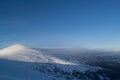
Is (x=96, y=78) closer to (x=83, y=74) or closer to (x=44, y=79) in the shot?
(x=83, y=74)

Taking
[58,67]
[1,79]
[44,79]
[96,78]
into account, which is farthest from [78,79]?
[1,79]

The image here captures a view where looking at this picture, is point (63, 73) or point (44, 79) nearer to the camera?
point (44, 79)

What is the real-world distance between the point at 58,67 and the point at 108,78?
51118 millimetres

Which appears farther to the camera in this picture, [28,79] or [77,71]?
[77,71]

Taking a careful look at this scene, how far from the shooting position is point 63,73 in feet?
454

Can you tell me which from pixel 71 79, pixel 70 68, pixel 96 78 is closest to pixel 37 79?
pixel 71 79

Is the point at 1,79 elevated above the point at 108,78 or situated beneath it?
elevated above

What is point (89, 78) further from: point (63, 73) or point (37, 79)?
point (37, 79)

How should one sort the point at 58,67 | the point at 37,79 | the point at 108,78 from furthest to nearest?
the point at 108,78 → the point at 58,67 → the point at 37,79

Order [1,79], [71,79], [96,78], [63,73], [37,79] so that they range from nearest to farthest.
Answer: [1,79]
[37,79]
[71,79]
[63,73]
[96,78]

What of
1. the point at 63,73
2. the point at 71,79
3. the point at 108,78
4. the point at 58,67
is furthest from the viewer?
the point at 108,78

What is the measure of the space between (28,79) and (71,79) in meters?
50.1

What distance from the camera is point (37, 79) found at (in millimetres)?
89625

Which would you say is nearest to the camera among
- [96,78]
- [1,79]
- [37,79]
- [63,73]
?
[1,79]
